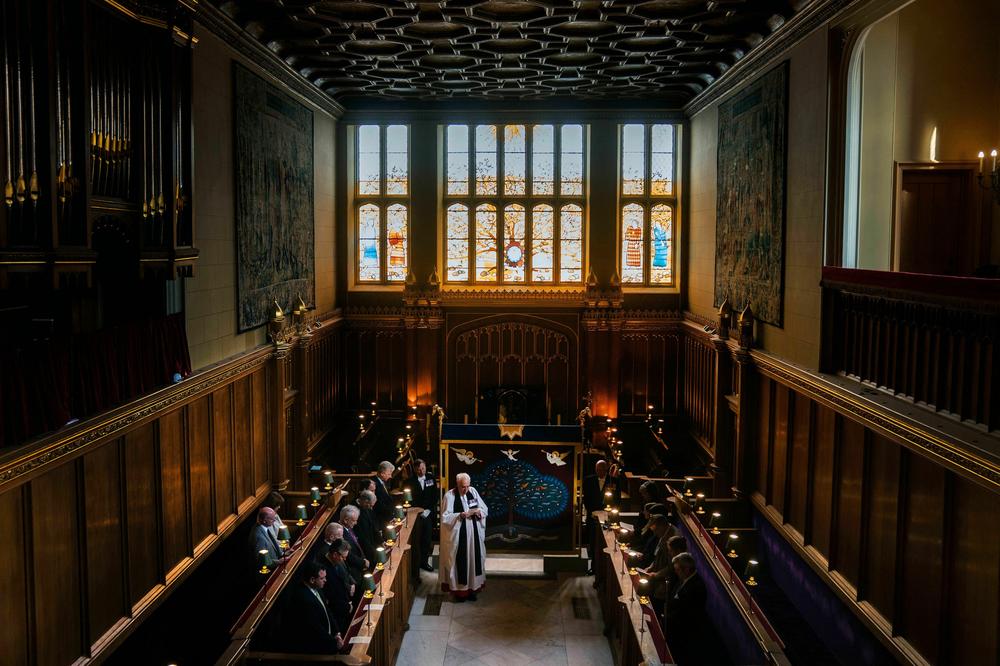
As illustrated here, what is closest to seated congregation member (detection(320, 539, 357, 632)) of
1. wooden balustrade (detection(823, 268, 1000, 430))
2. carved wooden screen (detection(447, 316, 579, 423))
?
wooden balustrade (detection(823, 268, 1000, 430))

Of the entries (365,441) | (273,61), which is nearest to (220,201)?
(273,61)

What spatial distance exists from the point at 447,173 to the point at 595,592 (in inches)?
413

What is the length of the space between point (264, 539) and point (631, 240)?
11.3 metres

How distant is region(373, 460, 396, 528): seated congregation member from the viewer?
472 inches

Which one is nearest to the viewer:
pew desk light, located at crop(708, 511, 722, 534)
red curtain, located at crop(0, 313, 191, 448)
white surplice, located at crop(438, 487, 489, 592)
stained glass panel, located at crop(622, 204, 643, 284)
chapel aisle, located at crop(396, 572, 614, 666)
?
red curtain, located at crop(0, 313, 191, 448)

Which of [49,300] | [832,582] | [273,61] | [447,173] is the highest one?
[273,61]

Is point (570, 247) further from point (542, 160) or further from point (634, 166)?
point (634, 166)

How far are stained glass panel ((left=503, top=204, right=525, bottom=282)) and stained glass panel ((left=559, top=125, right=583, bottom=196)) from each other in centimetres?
121

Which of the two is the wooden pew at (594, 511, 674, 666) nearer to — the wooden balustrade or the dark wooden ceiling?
the wooden balustrade

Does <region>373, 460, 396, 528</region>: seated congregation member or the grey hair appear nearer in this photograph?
the grey hair

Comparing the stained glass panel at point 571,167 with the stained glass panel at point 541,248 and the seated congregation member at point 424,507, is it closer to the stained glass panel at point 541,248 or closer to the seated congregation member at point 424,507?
the stained glass panel at point 541,248

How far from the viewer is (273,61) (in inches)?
516

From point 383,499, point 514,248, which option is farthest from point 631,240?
point 383,499

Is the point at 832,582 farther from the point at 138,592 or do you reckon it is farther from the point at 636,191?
the point at 636,191
